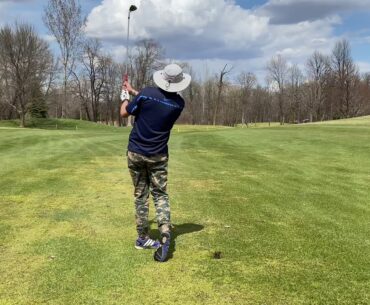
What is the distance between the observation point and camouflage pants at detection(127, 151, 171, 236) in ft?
20.4

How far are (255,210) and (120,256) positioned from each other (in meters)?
3.36

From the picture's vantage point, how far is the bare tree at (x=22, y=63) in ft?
205

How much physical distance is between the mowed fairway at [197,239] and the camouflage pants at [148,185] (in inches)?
16.4

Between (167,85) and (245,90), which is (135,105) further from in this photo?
(245,90)

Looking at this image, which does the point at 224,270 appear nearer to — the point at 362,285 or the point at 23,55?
the point at 362,285

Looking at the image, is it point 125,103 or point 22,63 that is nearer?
point 125,103

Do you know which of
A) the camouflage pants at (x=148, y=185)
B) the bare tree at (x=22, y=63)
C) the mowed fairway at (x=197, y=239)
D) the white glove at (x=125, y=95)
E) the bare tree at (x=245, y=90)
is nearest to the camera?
the mowed fairway at (x=197, y=239)

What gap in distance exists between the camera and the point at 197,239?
6.70 meters

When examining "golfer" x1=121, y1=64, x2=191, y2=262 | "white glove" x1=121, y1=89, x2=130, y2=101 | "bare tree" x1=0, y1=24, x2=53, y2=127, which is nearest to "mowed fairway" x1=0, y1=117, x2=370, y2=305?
"golfer" x1=121, y1=64, x2=191, y2=262

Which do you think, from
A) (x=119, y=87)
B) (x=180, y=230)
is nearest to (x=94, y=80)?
(x=119, y=87)

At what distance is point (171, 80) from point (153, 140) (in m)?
0.83

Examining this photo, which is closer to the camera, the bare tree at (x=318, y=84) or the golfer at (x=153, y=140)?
the golfer at (x=153, y=140)

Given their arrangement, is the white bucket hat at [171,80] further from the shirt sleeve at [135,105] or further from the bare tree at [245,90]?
the bare tree at [245,90]

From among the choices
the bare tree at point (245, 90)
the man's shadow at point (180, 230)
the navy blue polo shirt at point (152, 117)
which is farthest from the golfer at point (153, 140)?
the bare tree at point (245, 90)
